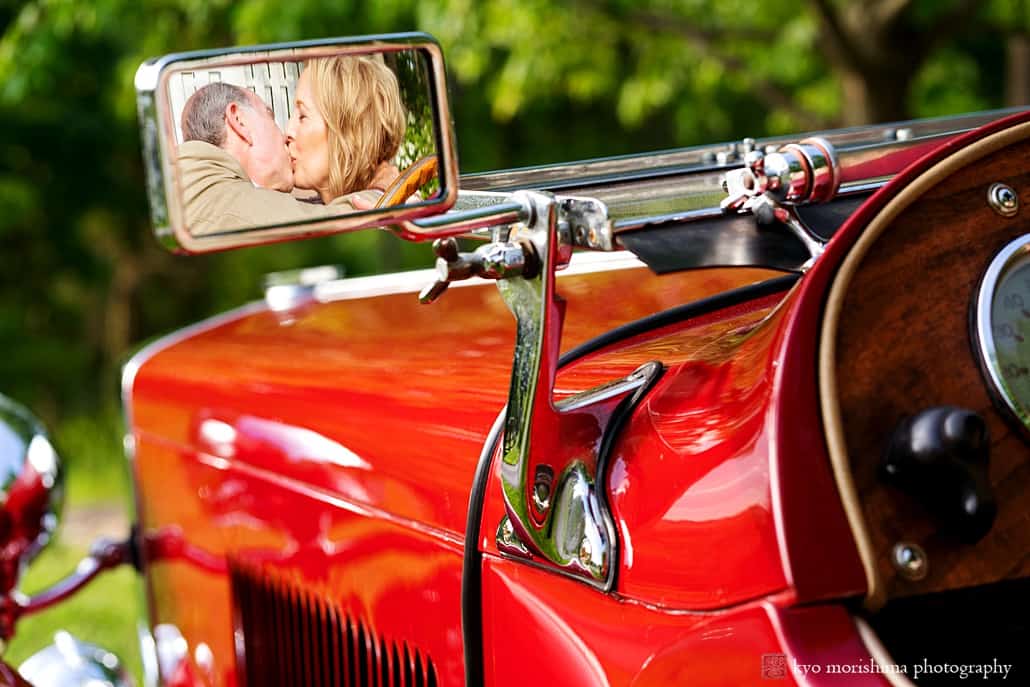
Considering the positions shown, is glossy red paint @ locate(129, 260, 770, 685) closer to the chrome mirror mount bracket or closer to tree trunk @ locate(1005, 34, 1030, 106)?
the chrome mirror mount bracket

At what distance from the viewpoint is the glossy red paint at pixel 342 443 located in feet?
4.82

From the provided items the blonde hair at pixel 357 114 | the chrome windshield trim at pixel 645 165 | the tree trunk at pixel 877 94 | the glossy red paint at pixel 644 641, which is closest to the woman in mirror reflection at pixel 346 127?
the blonde hair at pixel 357 114

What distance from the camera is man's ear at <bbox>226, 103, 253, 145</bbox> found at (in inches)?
41.6

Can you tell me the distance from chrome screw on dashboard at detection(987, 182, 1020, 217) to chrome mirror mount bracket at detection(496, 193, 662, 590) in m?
0.32

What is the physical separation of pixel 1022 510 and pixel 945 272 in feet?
0.66

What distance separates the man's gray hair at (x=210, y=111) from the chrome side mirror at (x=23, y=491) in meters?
1.69

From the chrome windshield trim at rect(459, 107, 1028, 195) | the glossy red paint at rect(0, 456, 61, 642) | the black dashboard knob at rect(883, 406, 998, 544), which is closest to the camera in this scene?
the black dashboard knob at rect(883, 406, 998, 544)

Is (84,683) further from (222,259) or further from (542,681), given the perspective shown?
(222,259)

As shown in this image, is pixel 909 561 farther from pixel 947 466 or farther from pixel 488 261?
pixel 488 261

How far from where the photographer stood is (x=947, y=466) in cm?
93

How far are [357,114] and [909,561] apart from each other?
570 mm

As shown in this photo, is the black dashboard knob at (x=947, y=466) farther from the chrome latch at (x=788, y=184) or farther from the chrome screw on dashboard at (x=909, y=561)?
the chrome latch at (x=788, y=184)

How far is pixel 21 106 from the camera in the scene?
11.6 m

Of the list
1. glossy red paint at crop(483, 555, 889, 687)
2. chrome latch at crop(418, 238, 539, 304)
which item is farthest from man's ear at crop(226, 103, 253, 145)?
glossy red paint at crop(483, 555, 889, 687)
